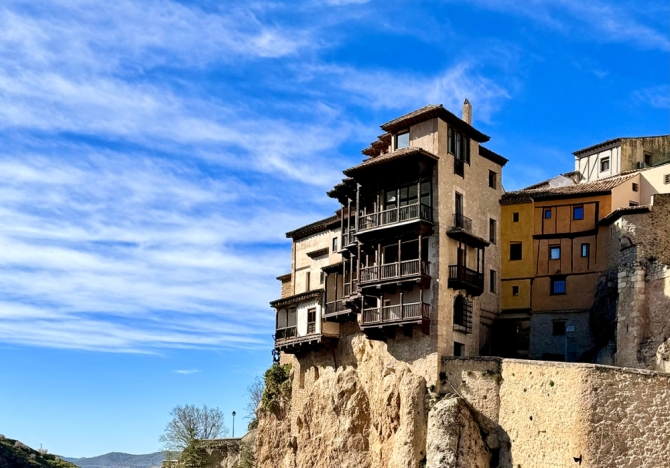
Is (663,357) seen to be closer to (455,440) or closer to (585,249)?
(585,249)

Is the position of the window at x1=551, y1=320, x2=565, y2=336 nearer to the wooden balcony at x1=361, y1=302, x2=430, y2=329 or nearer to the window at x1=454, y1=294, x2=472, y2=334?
Result: the window at x1=454, y1=294, x2=472, y2=334

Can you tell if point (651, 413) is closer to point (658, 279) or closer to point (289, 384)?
point (658, 279)

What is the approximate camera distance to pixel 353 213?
63281 millimetres

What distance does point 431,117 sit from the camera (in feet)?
183

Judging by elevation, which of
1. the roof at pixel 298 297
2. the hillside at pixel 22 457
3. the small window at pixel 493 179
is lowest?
the hillside at pixel 22 457

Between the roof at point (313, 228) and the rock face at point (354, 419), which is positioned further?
the roof at point (313, 228)

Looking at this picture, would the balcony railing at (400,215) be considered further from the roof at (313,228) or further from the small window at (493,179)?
the roof at (313,228)

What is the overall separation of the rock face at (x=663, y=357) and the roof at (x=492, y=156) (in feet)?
55.9

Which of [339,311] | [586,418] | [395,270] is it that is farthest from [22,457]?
[586,418]

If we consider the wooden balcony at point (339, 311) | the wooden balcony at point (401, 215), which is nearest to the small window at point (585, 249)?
the wooden balcony at point (401, 215)

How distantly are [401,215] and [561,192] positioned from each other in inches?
432

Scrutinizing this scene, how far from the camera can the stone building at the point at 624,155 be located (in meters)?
70.3

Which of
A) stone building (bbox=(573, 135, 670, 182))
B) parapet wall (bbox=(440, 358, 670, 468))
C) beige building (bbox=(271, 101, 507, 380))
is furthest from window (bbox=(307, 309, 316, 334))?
stone building (bbox=(573, 135, 670, 182))

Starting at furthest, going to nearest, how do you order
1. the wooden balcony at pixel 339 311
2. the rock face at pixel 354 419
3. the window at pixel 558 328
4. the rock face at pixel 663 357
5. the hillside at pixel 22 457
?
the hillside at pixel 22 457
the wooden balcony at pixel 339 311
the window at pixel 558 328
the rock face at pixel 354 419
the rock face at pixel 663 357
